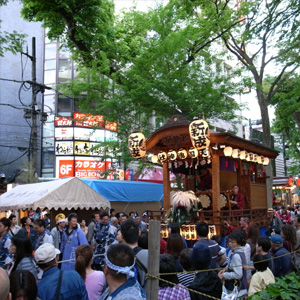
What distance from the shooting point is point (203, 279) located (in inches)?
178

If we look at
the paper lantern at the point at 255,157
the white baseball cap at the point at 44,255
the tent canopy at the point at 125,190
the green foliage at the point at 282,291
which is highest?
the paper lantern at the point at 255,157

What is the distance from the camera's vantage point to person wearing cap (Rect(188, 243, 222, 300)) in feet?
14.7

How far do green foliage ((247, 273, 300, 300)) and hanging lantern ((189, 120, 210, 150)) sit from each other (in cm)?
684

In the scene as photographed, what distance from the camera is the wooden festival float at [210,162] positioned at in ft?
37.2

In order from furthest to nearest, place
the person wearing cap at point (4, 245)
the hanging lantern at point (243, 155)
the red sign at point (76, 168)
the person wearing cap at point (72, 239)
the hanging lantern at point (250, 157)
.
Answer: the red sign at point (76, 168)
the hanging lantern at point (250, 157)
the hanging lantern at point (243, 155)
the person wearing cap at point (72, 239)
the person wearing cap at point (4, 245)

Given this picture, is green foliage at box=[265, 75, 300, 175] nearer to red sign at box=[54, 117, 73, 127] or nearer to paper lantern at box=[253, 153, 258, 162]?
paper lantern at box=[253, 153, 258, 162]

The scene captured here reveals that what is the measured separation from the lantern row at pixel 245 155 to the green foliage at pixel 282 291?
7.91 meters

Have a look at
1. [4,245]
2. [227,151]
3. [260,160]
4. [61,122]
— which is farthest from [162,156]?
[61,122]

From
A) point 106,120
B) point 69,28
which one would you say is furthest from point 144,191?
point 69,28

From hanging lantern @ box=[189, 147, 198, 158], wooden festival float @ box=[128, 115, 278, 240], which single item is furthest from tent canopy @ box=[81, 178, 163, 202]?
hanging lantern @ box=[189, 147, 198, 158]

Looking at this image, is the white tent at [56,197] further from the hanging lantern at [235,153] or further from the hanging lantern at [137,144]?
the hanging lantern at [235,153]

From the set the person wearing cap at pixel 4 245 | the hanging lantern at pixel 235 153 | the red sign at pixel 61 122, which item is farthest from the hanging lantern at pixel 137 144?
the red sign at pixel 61 122

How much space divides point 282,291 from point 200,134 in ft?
24.0

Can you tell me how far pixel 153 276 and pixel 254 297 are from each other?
126 cm
